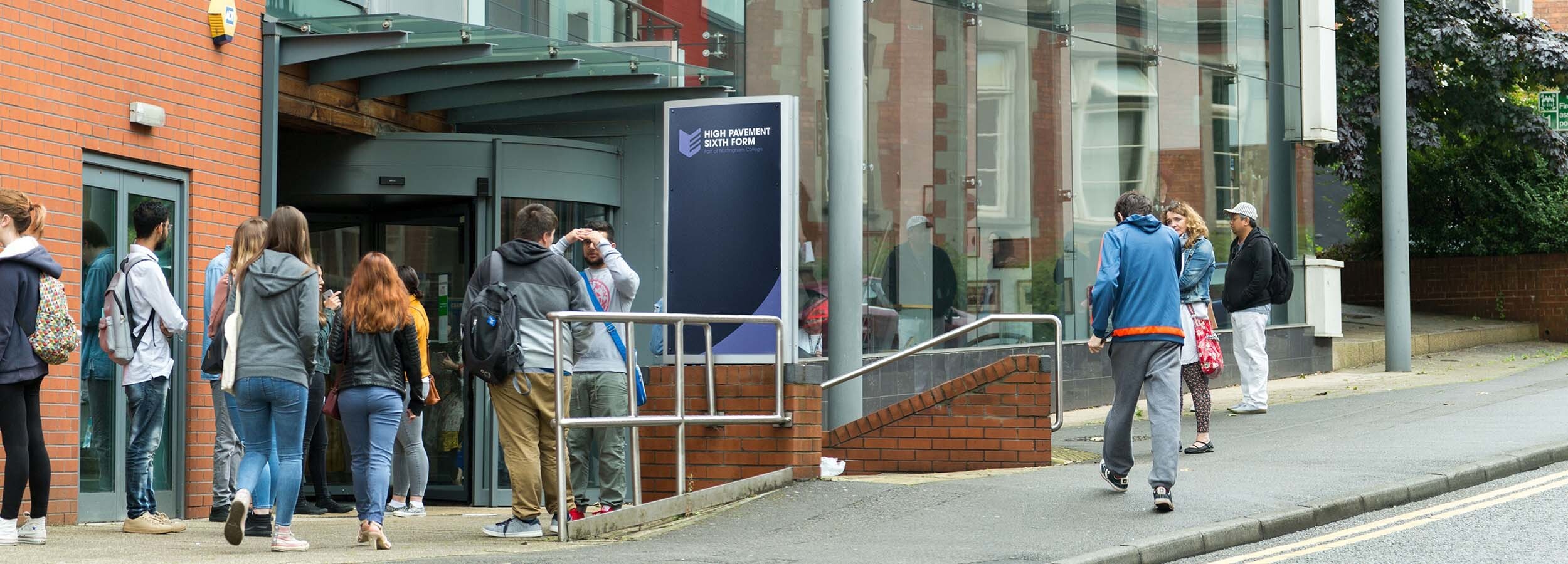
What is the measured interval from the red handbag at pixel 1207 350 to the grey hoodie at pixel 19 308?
7.00 metres

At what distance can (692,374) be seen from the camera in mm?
9289

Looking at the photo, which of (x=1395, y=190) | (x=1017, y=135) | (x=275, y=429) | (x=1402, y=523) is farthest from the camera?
(x=1395, y=190)

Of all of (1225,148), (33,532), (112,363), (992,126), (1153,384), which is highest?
(1225,148)

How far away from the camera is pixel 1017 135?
48.3 ft

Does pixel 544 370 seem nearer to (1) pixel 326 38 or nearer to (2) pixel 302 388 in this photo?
(2) pixel 302 388

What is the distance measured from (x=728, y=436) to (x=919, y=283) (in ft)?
15.0

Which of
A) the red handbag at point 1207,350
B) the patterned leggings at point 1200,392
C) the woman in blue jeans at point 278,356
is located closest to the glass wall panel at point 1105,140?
the red handbag at point 1207,350

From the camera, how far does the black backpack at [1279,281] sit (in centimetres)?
1210

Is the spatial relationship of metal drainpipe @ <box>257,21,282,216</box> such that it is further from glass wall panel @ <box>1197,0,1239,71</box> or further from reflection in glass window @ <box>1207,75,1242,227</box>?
reflection in glass window @ <box>1207,75,1242,227</box>

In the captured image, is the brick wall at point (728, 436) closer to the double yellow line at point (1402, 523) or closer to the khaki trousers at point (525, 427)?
the khaki trousers at point (525, 427)

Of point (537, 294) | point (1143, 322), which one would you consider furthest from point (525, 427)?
point (1143, 322)

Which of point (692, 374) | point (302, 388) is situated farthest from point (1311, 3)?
point (302, 388)

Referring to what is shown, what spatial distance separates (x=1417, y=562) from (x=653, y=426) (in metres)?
3.89

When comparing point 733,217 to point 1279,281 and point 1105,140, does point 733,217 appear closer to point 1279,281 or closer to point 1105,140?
point 1279,281
